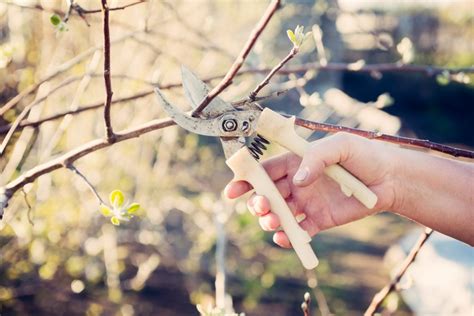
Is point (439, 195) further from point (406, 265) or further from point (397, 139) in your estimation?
point (397, 139)

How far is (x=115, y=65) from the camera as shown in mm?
3447

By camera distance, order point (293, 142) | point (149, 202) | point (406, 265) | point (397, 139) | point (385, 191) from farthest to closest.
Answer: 1. point (149, 202)
2. point (406, 265)
3. point (385, 191)
4. point (293, 142)
5. point (397, 139)

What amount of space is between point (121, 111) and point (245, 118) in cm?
219

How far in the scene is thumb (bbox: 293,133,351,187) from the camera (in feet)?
4.41

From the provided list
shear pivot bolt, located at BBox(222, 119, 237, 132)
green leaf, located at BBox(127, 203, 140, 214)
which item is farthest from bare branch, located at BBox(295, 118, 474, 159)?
green leaf, located at BBox(127, 203, 140, 214)

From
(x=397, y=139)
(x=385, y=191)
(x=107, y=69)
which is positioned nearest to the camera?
(x=107, y=69)

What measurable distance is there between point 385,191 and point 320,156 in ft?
0.93

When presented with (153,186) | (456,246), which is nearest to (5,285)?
(153,186)

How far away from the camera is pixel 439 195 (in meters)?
1.58

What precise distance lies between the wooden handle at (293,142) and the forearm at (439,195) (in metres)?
0.18

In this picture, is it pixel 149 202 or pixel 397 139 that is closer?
pixel 397 139

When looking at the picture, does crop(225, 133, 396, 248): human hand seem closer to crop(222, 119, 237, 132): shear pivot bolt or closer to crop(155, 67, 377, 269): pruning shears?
crop(155, 67, 377, 269): pruning shears

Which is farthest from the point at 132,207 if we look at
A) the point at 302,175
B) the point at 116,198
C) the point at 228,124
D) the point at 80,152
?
the point at 302,175

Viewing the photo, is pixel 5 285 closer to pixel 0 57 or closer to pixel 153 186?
pixel 153 186
